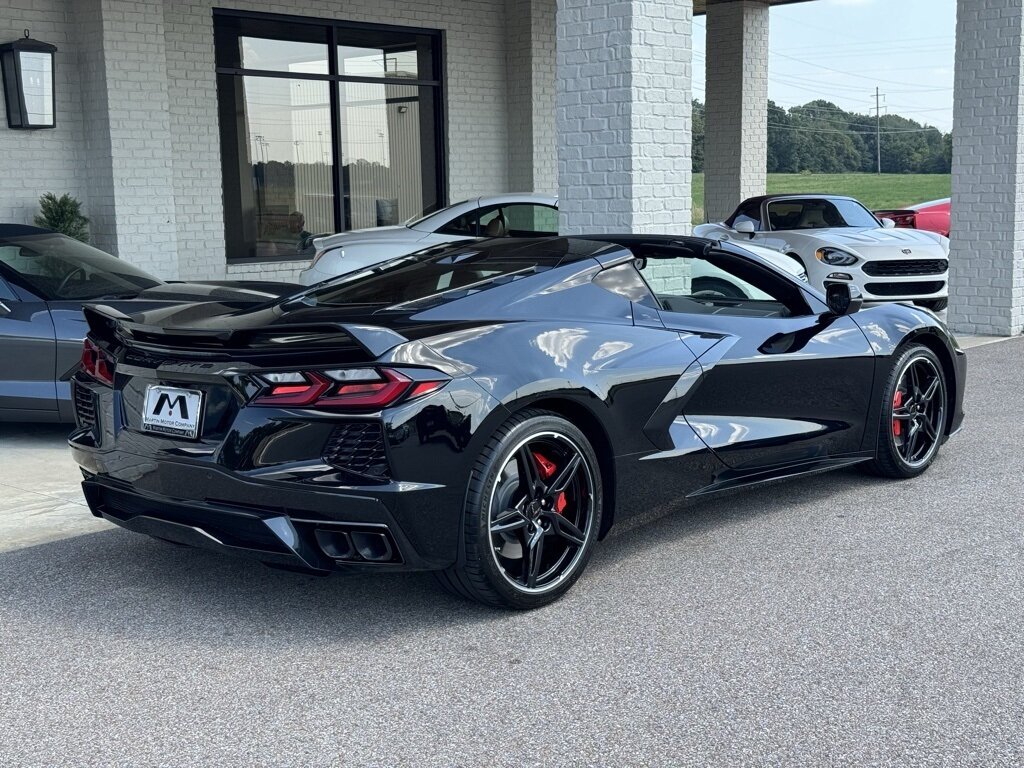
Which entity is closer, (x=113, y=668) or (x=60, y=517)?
(x=113, y=668)

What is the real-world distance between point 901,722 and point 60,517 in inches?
157

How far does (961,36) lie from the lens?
12.3m

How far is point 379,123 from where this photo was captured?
15.7 metres

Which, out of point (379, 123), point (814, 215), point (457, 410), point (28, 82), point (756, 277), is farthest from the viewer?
point (379, 123)

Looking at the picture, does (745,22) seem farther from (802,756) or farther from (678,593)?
(802,756)

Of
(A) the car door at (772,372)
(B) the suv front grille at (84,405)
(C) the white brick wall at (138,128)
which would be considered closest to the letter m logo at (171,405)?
(B) the suv front grille at (84,405)

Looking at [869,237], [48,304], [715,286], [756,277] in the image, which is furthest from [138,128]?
[756,277]

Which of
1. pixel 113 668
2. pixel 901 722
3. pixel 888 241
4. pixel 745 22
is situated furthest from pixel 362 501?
pixel 745 22

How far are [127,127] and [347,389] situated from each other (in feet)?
30.9

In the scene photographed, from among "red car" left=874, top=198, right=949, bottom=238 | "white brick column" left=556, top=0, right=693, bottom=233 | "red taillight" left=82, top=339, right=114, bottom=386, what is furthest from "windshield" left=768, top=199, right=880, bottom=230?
"red taillight" left=82, top=339, right=114, bottom=386

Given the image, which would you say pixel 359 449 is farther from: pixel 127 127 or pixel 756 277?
pixel 127 127

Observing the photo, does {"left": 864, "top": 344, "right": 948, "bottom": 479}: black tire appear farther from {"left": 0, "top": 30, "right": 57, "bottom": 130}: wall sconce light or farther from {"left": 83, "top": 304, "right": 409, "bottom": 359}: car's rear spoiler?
{"left": 0, "top": 30, "right": 57, "bottom": 130}: wall sconce light

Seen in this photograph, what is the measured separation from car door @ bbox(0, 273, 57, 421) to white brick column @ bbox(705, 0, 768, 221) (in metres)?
15.4

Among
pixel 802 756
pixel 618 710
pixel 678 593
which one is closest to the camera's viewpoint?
pixel 802 756
